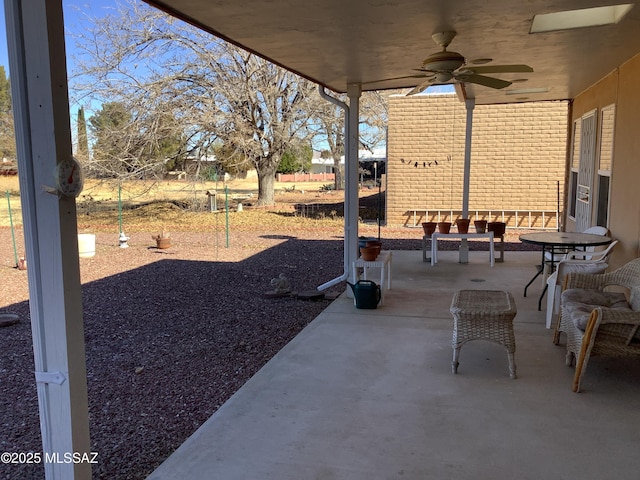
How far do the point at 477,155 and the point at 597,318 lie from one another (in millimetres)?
9415

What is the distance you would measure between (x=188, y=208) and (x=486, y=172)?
871cm

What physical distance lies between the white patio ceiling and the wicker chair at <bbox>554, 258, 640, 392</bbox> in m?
2.03

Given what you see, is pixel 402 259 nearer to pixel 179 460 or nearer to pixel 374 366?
pixel 374 366

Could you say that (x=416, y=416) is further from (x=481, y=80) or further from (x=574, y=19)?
(x=574, y=19)

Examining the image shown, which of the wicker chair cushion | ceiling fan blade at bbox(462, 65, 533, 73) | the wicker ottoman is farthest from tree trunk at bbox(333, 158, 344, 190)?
the wicker ottoman

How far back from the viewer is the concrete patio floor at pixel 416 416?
101 inches

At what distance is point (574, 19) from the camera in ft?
14.1

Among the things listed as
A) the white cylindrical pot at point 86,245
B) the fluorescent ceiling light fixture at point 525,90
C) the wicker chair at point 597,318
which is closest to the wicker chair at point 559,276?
the wicker chair at point 597,318

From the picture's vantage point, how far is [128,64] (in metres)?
13.5

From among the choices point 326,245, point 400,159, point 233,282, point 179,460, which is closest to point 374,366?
point 179,460

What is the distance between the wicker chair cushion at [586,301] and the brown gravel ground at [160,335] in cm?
232

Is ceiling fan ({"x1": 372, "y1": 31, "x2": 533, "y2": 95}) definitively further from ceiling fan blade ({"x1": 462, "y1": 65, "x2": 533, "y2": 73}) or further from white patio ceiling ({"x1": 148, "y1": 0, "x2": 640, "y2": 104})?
white patio ceiling ({"x1": 148, "y1": 0, "x2": 640, "y2": 104})

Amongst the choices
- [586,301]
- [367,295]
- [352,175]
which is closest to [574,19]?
[586,301]

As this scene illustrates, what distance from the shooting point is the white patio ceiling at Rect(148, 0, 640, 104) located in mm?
3549
